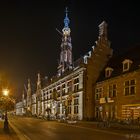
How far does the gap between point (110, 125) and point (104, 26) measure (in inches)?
1240

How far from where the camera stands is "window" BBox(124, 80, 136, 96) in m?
53.0

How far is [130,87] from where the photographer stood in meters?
53.9

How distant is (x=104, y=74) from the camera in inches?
2717

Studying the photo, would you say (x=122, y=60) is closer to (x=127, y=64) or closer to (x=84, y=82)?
(x=127, y=64)

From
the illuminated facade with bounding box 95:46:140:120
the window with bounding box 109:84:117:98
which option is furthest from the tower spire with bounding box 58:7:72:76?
the window with bounding box 109:84:117:98

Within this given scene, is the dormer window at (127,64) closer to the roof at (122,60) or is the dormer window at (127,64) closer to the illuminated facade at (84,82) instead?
the roof at (122,60)

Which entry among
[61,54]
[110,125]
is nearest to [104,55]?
[110,125]

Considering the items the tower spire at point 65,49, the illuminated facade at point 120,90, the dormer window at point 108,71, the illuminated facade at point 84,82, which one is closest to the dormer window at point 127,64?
the illuminated facade at point 120,90

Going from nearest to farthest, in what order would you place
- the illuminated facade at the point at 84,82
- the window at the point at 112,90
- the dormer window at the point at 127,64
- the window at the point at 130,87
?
the window at the point at 130,87 < the dormer window at the point at 127,64 < the window at the point at 112,90 < the illuminated facade at the point at 84,82

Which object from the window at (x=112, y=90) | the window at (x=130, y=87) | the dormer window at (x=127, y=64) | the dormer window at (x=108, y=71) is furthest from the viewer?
the dormer window at (x=108, y=71)

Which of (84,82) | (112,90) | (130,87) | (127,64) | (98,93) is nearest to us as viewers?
(130,87)

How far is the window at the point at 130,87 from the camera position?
52972mm

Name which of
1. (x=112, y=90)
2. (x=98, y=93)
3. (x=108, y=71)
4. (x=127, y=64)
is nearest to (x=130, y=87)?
(x=127, y=64)

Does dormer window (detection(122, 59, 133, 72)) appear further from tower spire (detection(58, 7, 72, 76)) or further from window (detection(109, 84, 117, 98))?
tower spire (detection(58, 7, 72, 76))
